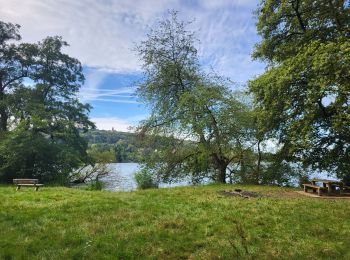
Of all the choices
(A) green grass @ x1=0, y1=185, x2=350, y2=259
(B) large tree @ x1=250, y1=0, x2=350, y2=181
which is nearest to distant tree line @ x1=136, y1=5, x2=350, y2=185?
(B) large tree @ x1=250, y1=0, x2=350, y2=181

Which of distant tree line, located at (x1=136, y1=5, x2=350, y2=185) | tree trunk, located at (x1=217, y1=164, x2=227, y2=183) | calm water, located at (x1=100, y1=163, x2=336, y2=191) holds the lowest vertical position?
calm water, located at (x1=100, y1=163, x2=336, y2=191)

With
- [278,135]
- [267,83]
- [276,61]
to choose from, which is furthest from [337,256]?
[276,61]

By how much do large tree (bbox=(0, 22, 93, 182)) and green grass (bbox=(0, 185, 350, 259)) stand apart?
60.1ft

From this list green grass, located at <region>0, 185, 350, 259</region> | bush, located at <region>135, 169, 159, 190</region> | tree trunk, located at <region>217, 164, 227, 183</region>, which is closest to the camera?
green grass, located at <region>0, 185, 350, 259</region>

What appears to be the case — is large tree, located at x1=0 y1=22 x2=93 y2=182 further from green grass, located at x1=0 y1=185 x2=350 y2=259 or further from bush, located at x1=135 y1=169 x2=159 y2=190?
green grass, located at x1=0 y1=185 x2=350 y2=259

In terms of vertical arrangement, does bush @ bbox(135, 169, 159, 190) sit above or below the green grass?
above

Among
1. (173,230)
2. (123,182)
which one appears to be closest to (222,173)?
(123,182)

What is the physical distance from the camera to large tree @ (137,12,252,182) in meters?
25.3

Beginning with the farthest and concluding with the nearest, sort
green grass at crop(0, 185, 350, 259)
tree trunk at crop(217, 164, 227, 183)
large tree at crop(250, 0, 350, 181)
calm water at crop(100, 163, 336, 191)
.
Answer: calm water at crop(100, 163, 336, 191)
tree trunk at crop(217, 164, 227, 183)
large tree at crop(250, 0, 350, 181)
green grass at crop(0, 185, 350, 259)

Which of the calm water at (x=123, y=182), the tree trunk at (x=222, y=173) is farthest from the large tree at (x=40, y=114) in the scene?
the tree trunk at (x=222, y=173)

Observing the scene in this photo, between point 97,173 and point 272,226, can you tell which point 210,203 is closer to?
point 272,226

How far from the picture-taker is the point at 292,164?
26.2 metres

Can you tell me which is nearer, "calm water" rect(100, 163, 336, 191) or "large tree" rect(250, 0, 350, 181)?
"large tree" rect(250, 0, 350, 181)

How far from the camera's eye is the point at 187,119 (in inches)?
1002
